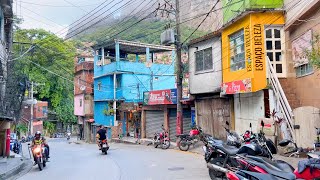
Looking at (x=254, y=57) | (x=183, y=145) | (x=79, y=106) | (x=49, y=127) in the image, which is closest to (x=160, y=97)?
(x=183, y=145)

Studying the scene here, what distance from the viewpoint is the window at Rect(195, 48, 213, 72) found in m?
18.2

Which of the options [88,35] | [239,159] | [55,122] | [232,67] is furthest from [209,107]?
[55,122]

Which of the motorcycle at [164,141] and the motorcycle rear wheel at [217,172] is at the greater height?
the motorcycle rear wheel at [217,172]

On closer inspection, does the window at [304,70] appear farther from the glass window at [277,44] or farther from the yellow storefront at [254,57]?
the glass window at [277,44]

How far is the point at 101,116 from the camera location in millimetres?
34438

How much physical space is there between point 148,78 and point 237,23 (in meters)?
18.8

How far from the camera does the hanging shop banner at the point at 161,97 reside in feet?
72.4

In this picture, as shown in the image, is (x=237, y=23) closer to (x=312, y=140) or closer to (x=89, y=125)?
(x=312, y=140)

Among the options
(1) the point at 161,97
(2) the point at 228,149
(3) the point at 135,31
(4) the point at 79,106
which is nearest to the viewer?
(2) the point at 228,149

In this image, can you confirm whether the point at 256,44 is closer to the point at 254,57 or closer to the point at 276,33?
the point at 254,57

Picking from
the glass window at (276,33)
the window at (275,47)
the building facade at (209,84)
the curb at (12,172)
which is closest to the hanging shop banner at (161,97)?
the building facade at (209,84)

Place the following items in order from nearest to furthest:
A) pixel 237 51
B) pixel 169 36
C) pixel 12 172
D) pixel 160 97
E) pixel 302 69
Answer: pixel 12 172 < pixel 302 69 < pixel 237 51 < pixel 169 36 < pixel 160 97

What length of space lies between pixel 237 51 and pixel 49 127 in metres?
47.5

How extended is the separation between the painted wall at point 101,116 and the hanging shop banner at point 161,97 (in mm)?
7090
